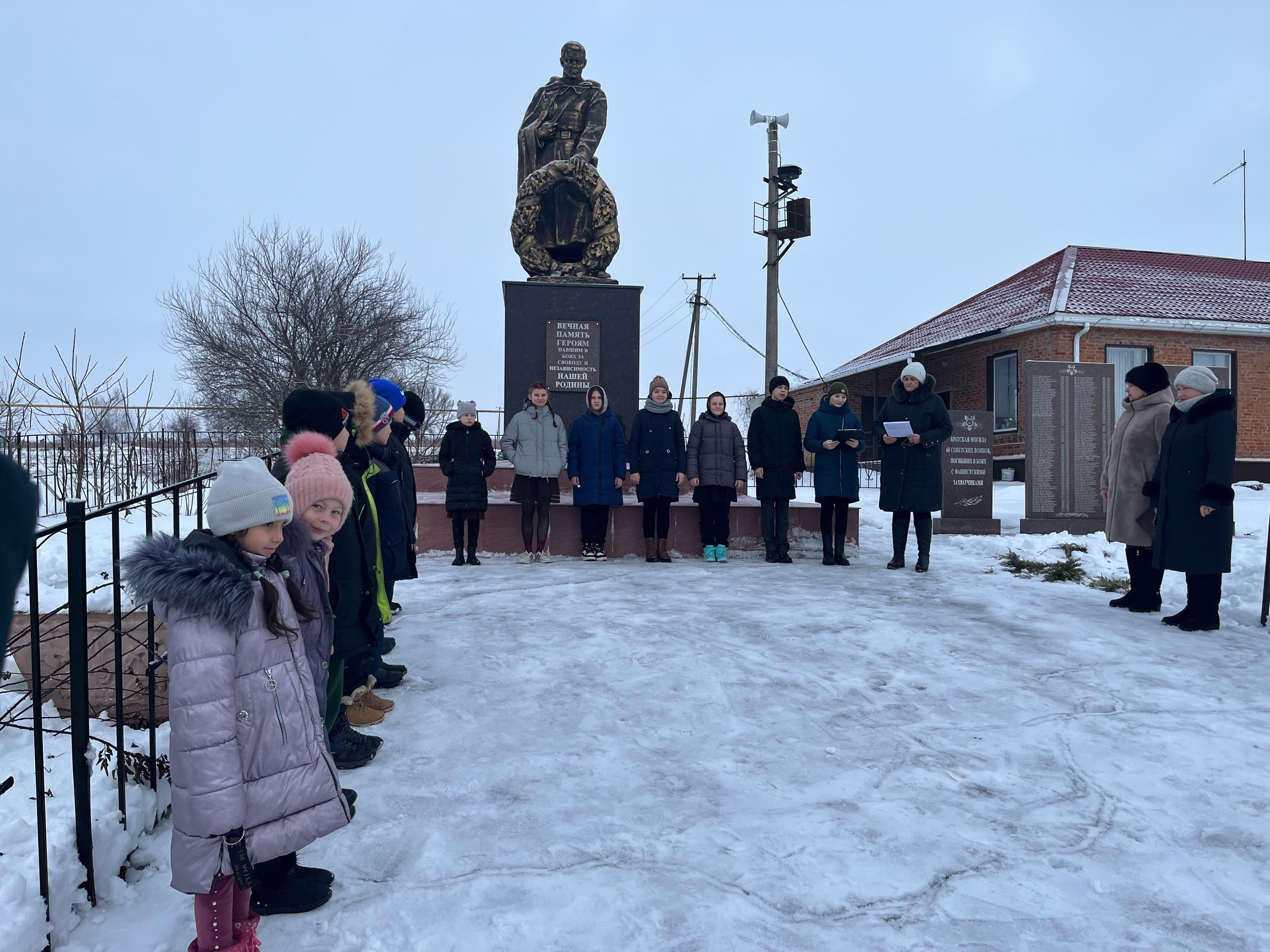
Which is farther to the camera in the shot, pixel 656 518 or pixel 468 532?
pixel 656 518

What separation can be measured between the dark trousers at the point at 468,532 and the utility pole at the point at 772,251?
1196 centimetres

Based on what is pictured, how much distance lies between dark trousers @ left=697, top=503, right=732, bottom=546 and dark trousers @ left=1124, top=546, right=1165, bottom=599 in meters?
3.36

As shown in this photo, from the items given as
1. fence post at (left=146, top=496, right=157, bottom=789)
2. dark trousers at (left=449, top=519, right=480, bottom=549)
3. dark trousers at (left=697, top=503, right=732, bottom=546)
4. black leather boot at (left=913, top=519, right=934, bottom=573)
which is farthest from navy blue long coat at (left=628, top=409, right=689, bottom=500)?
fence post at (left=146, top=496, right=157, bottom=789)

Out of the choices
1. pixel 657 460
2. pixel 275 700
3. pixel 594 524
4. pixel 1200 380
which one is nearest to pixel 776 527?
pixel 657 460

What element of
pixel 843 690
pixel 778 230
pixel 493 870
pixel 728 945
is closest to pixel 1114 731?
pixel 843 690

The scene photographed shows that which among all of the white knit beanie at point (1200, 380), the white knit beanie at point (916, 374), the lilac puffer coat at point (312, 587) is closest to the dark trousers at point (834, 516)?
the white knit beanie at point (916, 374)

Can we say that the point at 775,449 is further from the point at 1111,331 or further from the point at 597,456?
the point at 1111,331

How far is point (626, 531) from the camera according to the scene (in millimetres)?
8195

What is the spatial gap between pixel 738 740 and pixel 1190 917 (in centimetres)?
155

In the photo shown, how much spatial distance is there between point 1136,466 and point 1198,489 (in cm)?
66

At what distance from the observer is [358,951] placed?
1.98m

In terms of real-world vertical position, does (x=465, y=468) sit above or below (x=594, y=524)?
above

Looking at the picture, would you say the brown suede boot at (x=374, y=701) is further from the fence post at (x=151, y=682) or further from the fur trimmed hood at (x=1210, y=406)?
the fur trimmed hood at (x=1210, y=406)

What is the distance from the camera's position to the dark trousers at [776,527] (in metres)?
7.86
